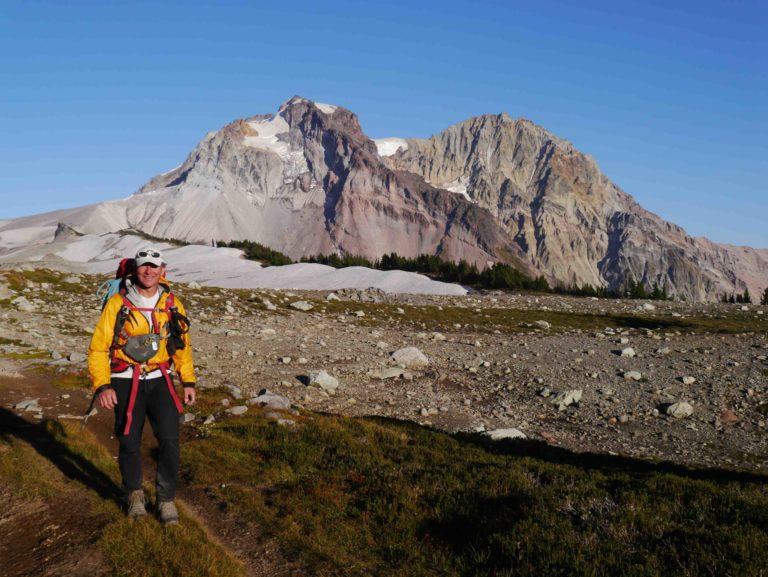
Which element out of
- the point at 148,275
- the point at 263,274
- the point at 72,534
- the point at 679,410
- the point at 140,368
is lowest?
the point at 679,410

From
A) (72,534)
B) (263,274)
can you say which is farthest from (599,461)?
(263,274)

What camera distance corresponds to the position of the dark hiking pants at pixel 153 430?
→ 7.45 meters

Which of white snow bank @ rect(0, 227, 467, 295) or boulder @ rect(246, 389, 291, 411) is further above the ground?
white snow bank @ rect(0, 227, 467, 295)

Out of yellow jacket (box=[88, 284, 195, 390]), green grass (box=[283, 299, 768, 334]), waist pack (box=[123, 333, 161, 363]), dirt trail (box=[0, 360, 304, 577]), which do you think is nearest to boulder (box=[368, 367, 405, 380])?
dirt trail (box=[0, 360, 304, 577])

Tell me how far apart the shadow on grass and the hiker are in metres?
7.56

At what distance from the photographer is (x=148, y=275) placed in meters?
7.44

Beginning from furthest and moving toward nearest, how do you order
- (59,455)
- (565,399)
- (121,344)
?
(565,399) < (59,455) < (121,344)

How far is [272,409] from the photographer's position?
15.1 meters

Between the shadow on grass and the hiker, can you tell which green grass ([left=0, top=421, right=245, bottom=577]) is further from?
the shadow on grass

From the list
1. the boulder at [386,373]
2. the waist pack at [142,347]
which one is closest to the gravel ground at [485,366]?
the boulder at [386,373]

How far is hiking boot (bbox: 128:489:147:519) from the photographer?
745 centimetres

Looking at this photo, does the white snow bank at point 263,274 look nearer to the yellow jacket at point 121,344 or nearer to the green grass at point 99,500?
the green grass at point 99,500

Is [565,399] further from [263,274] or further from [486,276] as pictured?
[486,276]

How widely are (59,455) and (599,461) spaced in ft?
38.3
